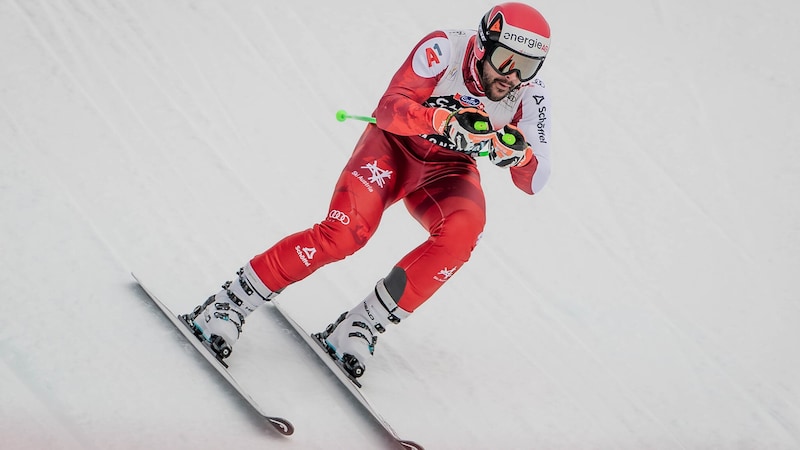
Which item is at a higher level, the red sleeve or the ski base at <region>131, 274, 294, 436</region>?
the red sleeve

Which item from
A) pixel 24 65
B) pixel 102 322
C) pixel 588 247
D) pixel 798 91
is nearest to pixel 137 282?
pixel 102 322

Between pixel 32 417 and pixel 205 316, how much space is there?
82cm

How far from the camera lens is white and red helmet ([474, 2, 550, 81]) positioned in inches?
129

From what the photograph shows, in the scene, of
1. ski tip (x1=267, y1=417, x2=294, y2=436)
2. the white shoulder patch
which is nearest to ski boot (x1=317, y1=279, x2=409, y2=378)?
ski tip (x1=267, y1=417, x2=294, y2=436)

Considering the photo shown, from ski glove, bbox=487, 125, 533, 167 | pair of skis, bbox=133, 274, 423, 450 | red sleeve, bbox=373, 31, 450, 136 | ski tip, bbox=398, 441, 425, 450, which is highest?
red sleeve, bbox=373, 31, 450, 136

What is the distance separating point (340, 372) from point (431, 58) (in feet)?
4.17

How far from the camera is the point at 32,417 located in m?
2.68

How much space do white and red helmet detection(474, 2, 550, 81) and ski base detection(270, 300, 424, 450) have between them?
1.30 meters

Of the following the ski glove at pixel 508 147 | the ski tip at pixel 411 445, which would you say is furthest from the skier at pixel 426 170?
the ski tip at pixel 411 445

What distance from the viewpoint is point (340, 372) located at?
342cm

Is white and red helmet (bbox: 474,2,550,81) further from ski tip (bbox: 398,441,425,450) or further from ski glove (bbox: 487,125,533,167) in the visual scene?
ski tip (bbox: 398,441,425,450)

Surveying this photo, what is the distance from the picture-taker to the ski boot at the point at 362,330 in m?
3.47

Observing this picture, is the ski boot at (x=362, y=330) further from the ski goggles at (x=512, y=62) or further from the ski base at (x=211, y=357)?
the ski goggles at (x=512, y=62)

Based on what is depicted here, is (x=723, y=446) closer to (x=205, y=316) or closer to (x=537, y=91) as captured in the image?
(x=537, y=91)
